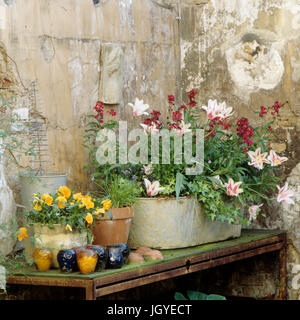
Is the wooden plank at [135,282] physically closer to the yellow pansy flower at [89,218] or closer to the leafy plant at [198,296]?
the yellow pansy flower at [89,218]

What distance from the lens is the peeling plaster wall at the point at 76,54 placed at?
3773 mm

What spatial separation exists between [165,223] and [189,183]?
28 centimetres

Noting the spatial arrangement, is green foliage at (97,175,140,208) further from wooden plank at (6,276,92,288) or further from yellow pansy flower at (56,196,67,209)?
wooden plank at (6,276,92,288)

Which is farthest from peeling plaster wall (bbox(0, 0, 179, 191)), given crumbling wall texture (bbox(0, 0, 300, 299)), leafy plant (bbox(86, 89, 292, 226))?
leafy plant (bbox(86, 89, 292, 226))

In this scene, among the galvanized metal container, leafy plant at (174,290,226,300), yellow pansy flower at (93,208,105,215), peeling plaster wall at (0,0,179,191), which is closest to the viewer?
yellow pansy flower at (93,208,105,215)

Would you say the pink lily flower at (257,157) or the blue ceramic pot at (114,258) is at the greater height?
the pink lily flower at (257,157)

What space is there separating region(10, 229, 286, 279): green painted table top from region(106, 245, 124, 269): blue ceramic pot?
0.12ft

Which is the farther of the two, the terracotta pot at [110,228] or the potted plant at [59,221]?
the terracotta pot at [110,228]

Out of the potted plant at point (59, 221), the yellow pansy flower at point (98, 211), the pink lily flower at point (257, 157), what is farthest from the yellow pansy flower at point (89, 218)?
the pink lily flower at point (257, 157)

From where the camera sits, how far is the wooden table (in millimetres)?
3094

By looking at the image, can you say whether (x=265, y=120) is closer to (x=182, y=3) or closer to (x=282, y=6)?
(x=282, y=6)

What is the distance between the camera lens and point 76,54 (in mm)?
4129

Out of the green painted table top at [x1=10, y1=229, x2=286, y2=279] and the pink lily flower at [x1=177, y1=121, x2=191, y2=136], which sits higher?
the pink lily flower at [x1=177, y1=121, x2=191, y2=136]
